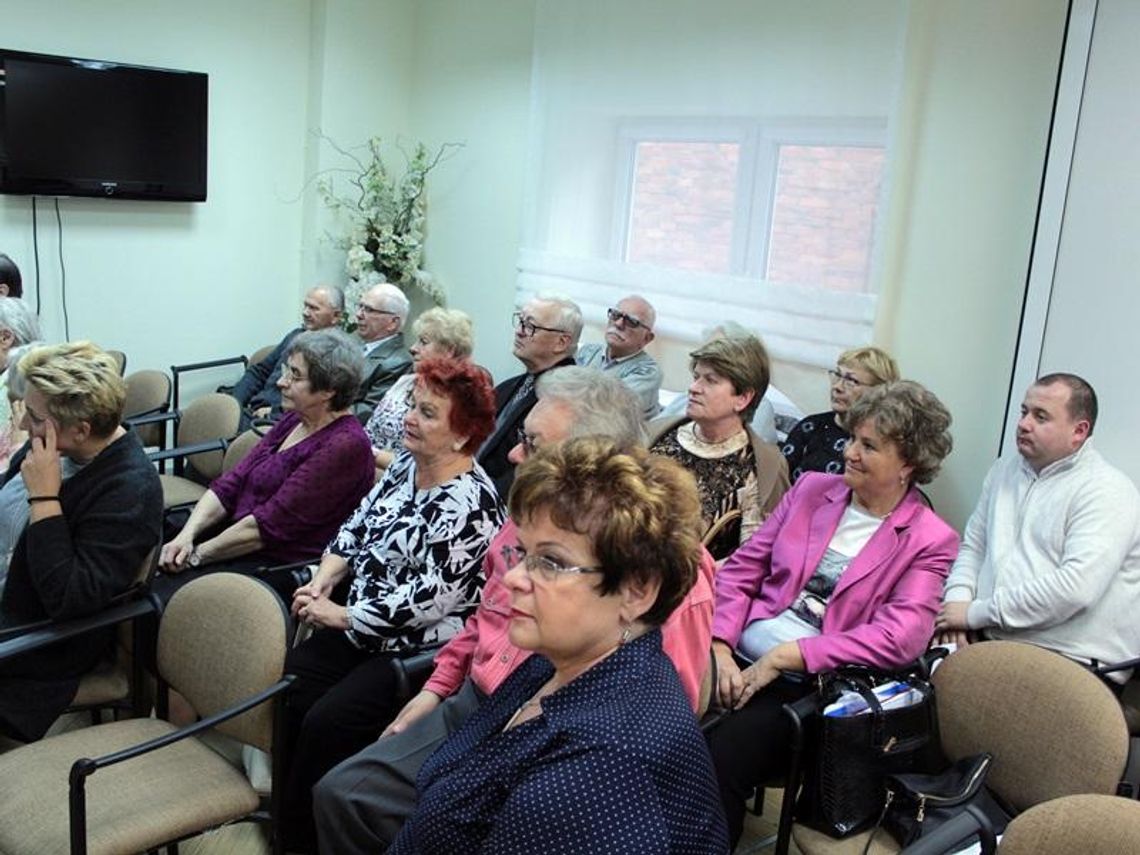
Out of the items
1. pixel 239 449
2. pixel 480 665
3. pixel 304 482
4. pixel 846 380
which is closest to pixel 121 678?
pixel 304 482

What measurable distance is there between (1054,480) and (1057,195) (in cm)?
96

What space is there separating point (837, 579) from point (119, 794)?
1679 mm

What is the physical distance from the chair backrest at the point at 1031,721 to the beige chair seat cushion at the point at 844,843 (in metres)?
0.28

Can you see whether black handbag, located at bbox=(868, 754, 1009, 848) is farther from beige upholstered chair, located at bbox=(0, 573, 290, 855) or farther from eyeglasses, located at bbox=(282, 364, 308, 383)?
eyeglasses, located at bbox=(282, 364, 308, 383)

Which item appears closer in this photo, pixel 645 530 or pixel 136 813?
pixel 645 530

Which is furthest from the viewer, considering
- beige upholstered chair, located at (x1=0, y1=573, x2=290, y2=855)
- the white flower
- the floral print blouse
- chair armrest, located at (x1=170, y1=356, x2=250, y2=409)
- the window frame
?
the white flower

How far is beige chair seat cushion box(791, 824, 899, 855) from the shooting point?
205cm

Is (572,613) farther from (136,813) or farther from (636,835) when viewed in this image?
(136,813)

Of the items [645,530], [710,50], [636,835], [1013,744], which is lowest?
[1013,744]

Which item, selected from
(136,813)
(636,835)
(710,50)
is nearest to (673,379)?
(710,50)

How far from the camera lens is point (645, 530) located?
1588mm

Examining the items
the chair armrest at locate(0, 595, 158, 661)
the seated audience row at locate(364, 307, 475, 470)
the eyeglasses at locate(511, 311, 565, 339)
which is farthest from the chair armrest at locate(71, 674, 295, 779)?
the eyeglasses at locate(511, 311, 565, 339)

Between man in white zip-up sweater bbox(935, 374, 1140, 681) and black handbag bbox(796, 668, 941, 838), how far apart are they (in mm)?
747

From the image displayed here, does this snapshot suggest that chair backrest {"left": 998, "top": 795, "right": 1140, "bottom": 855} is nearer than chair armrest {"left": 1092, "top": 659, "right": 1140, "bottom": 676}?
Yes
